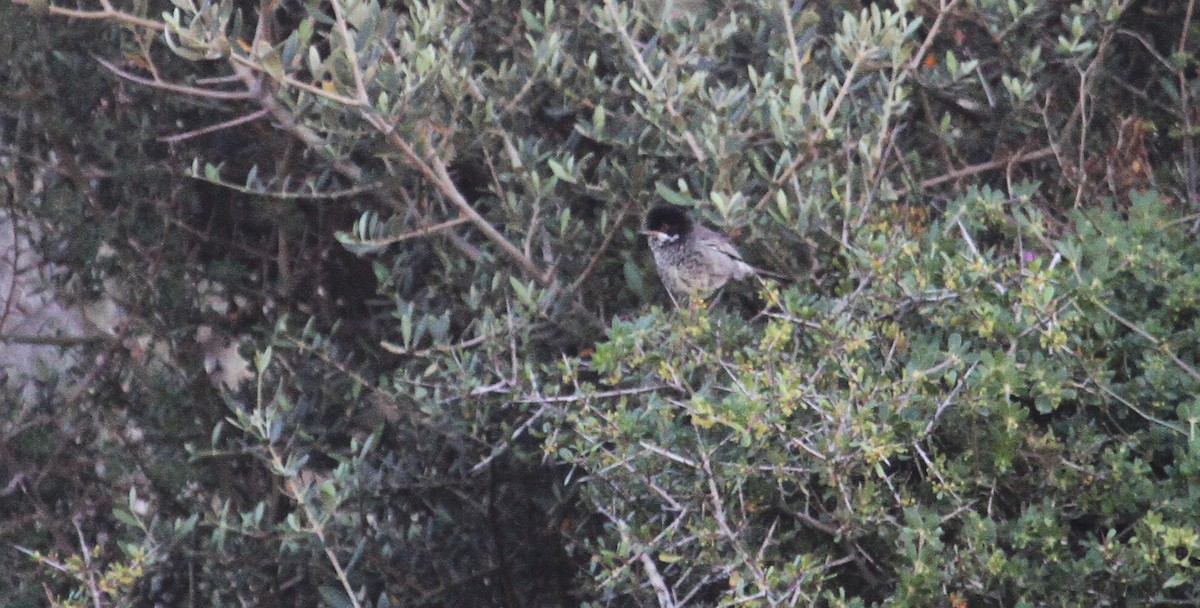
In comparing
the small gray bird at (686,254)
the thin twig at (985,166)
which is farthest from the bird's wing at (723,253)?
the thin twig at (985,166)

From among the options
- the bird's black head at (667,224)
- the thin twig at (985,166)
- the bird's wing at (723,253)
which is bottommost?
the bird's wing at (723,253)

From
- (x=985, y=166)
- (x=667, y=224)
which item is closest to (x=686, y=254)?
(x=667, y=224)

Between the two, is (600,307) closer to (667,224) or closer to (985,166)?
(667,224)

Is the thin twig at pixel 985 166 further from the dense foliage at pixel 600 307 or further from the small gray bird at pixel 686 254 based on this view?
the small gray bird at pixel 686 254

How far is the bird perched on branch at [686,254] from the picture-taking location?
4.18m

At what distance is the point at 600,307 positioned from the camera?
14.1 ft

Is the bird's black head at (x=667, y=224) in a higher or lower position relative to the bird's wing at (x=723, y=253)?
higher

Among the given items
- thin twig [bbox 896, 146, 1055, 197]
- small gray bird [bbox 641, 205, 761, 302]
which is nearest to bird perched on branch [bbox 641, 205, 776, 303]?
small gray bird [bbox 641, 205, 761, 302]

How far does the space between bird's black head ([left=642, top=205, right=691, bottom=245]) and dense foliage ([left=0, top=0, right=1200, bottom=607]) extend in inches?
2.6

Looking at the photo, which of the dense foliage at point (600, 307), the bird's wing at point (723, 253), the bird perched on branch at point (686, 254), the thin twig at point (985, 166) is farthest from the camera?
the thin twig at point (985, 166)

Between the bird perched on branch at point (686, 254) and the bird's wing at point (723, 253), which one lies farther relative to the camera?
the bird's wing at point (723, 253)

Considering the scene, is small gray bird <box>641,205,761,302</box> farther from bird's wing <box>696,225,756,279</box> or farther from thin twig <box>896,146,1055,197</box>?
thin twig <box>896,146,1055,197</box>

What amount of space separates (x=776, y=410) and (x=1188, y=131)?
2.11 metres

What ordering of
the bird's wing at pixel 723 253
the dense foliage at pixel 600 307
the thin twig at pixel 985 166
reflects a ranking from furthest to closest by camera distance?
1. the thin twig at pixel 985 166
2. the bird's wing at pixel 723 253
3. the dense foliage at pixel 600 307
